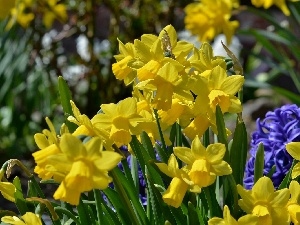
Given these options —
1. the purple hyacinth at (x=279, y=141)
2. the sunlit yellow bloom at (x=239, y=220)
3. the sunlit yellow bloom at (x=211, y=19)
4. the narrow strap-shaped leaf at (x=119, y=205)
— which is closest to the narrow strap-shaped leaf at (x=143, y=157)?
the narrow strap-shaped leaf at (x=119, y=205)

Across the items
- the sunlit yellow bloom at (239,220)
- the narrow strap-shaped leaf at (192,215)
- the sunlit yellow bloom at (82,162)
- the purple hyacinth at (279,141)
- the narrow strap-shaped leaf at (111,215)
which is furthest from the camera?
the purple hyacinth at (279,141)

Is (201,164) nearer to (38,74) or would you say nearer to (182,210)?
(182,210)

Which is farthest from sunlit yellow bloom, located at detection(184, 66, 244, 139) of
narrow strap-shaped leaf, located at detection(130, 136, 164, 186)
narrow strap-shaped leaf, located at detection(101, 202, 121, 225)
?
narrow strap-shaped leaf, located at detection(101, 202, 121, 225)

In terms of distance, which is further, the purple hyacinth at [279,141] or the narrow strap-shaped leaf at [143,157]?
the purple hyacinth at [279,141]

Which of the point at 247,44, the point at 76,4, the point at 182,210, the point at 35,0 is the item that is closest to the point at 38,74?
the point at 76,4

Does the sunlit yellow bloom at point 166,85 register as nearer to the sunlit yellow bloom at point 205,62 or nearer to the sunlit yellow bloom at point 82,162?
the sunlit yellow bloom at point 205,62

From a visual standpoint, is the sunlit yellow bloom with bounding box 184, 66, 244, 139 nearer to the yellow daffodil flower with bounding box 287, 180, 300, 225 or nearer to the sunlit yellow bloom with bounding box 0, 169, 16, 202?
the yellow daffodil flower with bounding box 287, 180, 300, 225
